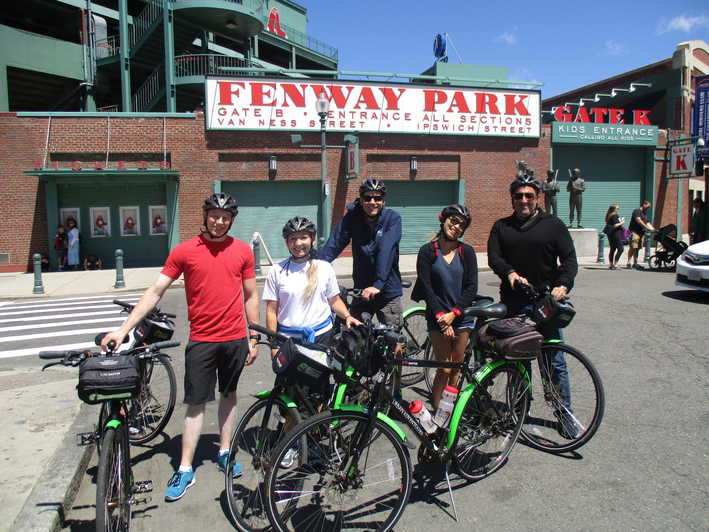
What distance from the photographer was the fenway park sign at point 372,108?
65.0 ft

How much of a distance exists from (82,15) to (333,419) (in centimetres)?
2960

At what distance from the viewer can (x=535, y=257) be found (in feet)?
14.0

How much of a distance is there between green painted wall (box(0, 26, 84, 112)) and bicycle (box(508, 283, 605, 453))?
26669mm

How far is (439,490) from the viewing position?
3.70 metres

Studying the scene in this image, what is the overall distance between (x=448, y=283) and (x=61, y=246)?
1799 cm

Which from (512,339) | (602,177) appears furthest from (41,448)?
(602,177)

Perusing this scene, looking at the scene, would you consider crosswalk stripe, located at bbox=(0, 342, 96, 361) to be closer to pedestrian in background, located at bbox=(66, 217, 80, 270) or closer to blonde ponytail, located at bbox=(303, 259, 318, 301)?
blonde ponytail, located at bbox=(303, 259, 318, 301)

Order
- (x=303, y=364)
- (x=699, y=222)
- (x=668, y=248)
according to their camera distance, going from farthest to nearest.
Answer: (x=699, y=222) → (x=668, y=248) → (x=303, y=364)

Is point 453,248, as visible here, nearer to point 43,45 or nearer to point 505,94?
point 505,94

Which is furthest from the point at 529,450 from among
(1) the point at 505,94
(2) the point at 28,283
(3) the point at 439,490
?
(1) the point at 505,94

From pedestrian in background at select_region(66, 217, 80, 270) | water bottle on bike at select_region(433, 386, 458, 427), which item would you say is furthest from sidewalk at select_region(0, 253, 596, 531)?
pedestrian in background at select_region(66, 217, 80, 270)

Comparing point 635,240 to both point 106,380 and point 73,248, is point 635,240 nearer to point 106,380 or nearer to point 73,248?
point 106,380

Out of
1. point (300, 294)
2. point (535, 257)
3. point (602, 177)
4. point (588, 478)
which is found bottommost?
point (588, 478)

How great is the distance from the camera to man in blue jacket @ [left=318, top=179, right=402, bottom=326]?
4.71 metres
